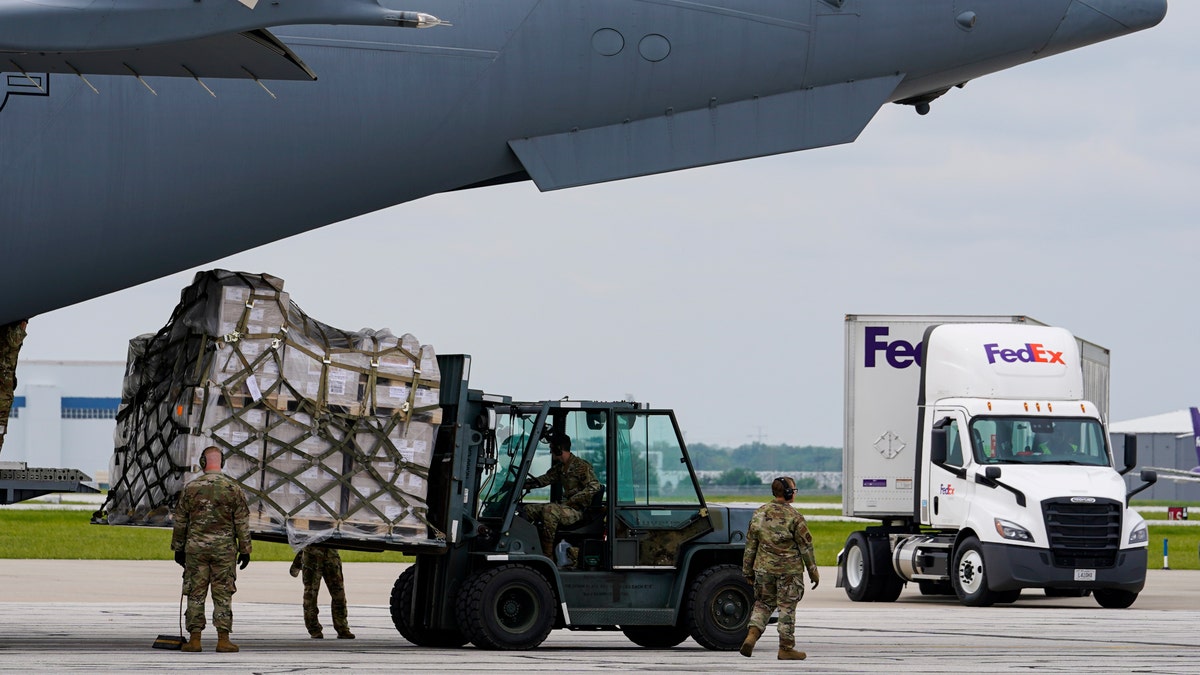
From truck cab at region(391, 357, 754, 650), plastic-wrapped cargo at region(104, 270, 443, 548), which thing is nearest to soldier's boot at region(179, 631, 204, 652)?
plastic-wrapped cargo at region(104, 270, 443, 548)

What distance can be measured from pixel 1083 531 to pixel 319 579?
Result: 35.1ft

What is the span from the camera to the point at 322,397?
1368 centimetres

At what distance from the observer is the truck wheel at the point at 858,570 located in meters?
23.8

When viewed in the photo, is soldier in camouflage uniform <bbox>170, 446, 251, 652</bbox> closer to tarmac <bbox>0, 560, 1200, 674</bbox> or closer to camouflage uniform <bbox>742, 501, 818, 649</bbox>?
tarmac <bbox>0, 560, 1200, 674</bbox>

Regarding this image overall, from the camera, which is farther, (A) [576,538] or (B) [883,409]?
(B) [883,409]

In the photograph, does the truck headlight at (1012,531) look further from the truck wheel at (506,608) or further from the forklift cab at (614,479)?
the truck wheel at (506,608)

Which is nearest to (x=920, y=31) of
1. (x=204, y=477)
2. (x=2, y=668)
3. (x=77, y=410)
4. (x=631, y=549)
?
(x=631, y=549)

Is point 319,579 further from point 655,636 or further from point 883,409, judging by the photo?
point 883,409

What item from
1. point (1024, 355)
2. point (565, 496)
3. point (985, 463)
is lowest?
point (565, 496)

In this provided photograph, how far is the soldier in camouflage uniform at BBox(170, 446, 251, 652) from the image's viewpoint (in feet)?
42.2

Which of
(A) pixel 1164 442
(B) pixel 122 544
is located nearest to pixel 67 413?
(B) pixel 122 544

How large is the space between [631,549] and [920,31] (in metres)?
5.34

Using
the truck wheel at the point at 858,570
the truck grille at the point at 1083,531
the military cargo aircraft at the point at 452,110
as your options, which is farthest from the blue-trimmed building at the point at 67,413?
the military cargo aircraft at the point at 452,110

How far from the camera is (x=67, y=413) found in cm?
9969
